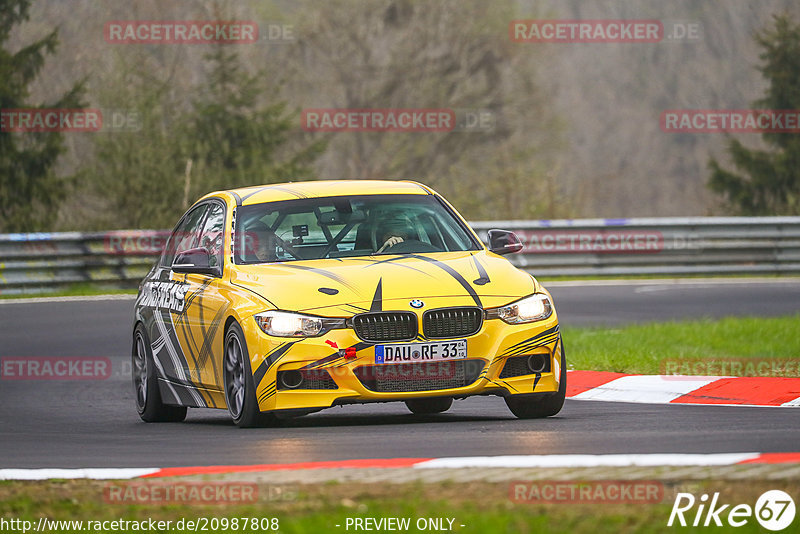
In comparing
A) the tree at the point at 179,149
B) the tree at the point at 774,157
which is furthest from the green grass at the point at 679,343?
the tree at the point at 774,157

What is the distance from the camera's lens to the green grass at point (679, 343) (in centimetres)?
1340

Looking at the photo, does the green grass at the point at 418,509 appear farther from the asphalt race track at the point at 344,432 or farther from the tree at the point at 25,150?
the tree at the point at 25,150

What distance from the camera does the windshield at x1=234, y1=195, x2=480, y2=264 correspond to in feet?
33.3

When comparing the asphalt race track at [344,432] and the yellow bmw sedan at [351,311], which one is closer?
the asphalt race track at [344,432]

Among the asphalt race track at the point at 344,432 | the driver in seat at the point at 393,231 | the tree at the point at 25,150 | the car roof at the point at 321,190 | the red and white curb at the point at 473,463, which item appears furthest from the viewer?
the tree at the point at 25,150

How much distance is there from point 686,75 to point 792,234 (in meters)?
38.1

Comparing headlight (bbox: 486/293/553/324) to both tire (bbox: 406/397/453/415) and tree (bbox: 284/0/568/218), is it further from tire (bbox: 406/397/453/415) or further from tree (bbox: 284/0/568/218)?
tree (bbox: 284/0/568/218)

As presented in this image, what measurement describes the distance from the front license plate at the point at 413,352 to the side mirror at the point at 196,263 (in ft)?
5.36

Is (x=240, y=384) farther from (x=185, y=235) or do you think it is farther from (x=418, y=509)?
(x=418, y=509)

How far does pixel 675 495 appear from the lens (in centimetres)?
588

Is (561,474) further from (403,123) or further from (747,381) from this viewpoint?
(403,123)

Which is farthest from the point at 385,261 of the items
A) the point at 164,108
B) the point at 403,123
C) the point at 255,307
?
the point at 403,123

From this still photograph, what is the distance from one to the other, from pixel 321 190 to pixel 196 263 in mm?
1088

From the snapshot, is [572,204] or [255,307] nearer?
[255,307]
